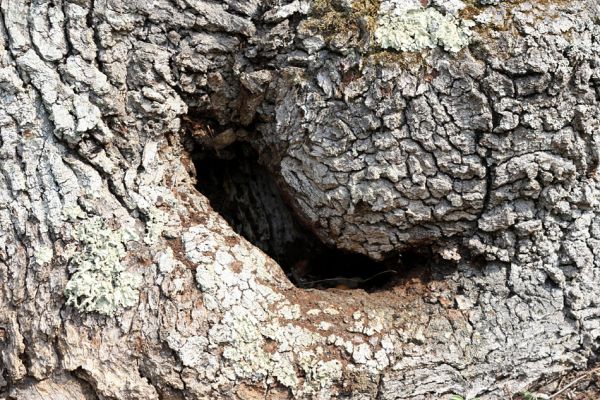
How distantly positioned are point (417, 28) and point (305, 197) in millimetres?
762

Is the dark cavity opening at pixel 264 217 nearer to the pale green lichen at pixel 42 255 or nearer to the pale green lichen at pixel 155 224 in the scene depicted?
the pale green lichen at pixel 155 224

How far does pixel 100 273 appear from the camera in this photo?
2402 millimetres

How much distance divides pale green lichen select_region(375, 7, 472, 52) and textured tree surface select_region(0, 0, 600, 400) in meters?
0.01

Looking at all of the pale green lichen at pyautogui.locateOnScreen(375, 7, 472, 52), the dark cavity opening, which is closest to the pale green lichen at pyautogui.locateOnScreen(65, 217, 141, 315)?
the dark cavity opening

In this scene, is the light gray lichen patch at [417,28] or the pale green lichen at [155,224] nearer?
the light gray lichen patch at [417,28]

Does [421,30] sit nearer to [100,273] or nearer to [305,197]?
[305,197]

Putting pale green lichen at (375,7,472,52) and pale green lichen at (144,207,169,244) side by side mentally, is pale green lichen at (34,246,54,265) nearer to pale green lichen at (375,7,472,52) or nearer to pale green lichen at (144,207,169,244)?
pale green lichen at (144,207,169,244)

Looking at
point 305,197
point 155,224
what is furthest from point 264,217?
point 155,224

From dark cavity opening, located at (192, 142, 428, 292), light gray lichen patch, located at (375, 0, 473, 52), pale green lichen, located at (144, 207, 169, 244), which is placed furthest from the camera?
dark cavity opening, located at (192, 142, 428, 292)

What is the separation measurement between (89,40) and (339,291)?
134cm

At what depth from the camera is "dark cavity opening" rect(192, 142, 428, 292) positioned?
3096mm

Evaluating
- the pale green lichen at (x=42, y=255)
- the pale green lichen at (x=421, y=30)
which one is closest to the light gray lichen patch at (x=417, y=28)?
the pale green lichen at (x=421, y=30)

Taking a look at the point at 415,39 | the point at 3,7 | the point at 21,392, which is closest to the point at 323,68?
the point at 415,39

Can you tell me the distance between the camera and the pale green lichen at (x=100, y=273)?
2.37 m
